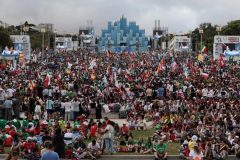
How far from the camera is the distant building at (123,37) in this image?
16462cm

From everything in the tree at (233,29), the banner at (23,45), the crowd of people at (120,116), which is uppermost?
the tree at (233,29)

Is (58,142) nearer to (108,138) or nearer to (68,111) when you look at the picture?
(108,138)

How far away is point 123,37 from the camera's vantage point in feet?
554

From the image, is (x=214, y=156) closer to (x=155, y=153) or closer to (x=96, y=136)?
(x=155, y=153)

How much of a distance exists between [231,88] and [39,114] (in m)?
13.7

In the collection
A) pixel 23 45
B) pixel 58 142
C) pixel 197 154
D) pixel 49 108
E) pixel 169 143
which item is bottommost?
pixel 169 143

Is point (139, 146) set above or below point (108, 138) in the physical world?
below

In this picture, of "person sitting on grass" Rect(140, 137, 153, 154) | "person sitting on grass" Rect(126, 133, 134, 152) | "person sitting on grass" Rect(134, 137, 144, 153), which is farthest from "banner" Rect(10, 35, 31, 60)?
"person sitting on grass" Rect(140, 137, 153, 154)

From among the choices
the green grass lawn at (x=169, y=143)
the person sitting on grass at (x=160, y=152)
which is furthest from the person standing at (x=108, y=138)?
the green grass lawn at (x=169, y=143)

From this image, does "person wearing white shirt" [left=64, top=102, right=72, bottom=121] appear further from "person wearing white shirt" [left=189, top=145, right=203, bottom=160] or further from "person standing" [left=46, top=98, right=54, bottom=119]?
"person wearing white shirt" [left=189, top=145, right=203, bottom=160]

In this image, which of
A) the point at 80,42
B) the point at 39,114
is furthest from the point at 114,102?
the point at 80,42

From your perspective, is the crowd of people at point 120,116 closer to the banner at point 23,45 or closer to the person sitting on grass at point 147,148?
the person sitting on grass at point 147,148

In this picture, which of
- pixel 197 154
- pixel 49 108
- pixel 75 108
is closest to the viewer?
pixel 197 154

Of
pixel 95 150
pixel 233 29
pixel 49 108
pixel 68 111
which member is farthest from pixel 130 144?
pixel 233 29
